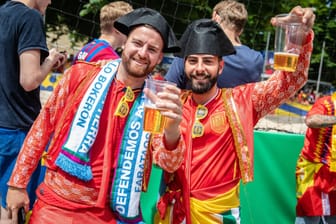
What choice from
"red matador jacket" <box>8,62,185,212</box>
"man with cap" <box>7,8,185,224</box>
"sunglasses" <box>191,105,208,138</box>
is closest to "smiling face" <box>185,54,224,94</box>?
"sunglasses" <box>191,105,208,138</box>

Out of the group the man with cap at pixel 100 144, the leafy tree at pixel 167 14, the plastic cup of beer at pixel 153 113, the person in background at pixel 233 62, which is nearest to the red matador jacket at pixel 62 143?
the man with cap at pixel 100 144

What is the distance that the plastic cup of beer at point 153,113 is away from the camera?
180 centimetres

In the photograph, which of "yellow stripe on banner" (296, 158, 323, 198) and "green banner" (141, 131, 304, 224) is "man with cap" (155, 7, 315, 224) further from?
"green banner" (141, 131, 304, 224)

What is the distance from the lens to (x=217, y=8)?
128 inches

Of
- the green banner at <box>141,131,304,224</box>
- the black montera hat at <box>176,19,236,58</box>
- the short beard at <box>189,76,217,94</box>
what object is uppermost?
the black montera hat at <box>176,19,236,58</box>

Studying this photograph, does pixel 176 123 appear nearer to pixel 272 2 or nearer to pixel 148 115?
pixel 148 115

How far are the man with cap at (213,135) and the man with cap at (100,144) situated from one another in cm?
26

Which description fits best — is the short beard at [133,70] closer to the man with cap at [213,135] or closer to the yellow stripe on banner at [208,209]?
the man with cap at [213,135]

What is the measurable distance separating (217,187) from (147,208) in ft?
5.12

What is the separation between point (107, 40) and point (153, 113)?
190 centimetres

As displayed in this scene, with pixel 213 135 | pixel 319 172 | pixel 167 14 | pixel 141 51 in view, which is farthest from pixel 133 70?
pixel 167 14

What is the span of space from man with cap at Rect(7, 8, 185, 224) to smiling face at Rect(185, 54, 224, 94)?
26 centimetres

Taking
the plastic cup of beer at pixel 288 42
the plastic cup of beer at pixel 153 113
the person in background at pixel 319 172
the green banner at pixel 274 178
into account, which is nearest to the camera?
the plastic cup of beer at pixel 153 113

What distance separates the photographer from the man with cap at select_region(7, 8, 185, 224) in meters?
2.03
